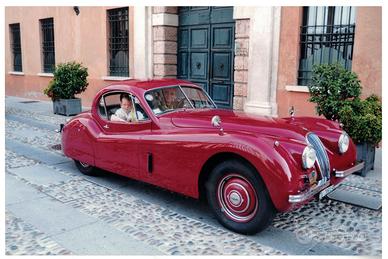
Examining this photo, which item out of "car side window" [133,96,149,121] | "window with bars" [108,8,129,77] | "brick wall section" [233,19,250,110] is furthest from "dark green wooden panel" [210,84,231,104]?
"car side window" [133,96,149,121]

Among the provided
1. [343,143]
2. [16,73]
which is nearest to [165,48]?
[343,143]

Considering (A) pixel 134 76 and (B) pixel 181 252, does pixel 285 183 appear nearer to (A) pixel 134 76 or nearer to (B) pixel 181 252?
(B) pixel 181 252

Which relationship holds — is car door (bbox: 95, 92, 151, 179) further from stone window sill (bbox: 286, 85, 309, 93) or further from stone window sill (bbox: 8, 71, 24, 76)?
stone window sill (bbox: 8, 71, 24, 76)

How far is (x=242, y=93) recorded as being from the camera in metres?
9.32

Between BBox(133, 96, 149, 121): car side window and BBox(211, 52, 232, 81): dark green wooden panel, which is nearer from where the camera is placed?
BBox(133, 96, 149, 121): car side window

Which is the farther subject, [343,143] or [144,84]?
[144,84]

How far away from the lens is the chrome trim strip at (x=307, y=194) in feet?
11.0

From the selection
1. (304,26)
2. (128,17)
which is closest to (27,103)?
(128,17)

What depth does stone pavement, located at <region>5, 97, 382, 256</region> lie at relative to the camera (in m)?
3.48

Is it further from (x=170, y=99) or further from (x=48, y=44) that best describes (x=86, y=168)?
(x=48, y=44)

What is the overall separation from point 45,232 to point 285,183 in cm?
237

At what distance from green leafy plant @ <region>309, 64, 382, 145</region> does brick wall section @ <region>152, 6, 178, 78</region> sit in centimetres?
608

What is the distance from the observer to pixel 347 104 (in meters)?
5.73

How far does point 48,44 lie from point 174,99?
42.3 feet
